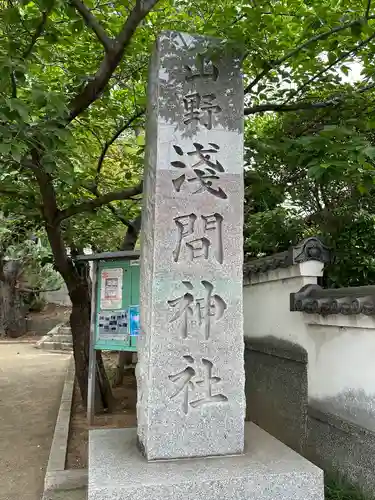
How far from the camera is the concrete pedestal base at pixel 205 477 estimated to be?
3008 mm

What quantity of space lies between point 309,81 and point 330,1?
87 cm

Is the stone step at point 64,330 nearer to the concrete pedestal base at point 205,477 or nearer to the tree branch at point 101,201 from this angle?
the tree branch at point 101,201

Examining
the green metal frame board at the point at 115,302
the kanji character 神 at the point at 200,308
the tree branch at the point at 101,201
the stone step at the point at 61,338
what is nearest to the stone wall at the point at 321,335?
the kanji character 神 at the point at 200,308

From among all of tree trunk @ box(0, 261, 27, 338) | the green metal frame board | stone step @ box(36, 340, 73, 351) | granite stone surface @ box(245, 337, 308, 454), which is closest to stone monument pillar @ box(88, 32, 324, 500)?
granite stone surface @ box(245, 337, 308, 454)

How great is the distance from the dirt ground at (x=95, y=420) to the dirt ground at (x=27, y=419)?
37 cm

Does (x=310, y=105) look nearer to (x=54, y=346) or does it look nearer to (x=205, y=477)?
(x=205, y=477)

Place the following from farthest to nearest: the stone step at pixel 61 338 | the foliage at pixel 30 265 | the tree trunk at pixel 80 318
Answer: the stone step at pixel 61 338 → the foliage at pixel 30 265 → the tree trunk at pixel 80 318

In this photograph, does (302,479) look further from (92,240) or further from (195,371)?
(92,240)

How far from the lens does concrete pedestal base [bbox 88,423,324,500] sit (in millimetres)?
3008

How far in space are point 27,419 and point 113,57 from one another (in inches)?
241

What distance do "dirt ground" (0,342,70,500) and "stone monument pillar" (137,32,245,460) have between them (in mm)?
2615

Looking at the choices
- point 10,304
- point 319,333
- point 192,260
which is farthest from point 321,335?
point 10,304

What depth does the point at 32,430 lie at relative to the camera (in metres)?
7.55

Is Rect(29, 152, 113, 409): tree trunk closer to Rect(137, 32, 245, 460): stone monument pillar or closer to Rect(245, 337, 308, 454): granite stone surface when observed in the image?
Rect(245, 337, 308, 454): granite stone surface
